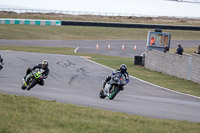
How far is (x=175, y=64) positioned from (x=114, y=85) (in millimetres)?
11600

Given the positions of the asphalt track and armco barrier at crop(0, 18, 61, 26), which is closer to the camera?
the asphalt track

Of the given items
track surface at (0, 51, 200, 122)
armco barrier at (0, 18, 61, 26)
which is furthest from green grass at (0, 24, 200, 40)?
track surface at (0, 51, 200, 122)

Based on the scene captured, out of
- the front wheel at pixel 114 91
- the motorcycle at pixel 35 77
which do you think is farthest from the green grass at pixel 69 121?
the motorcycle at pixel 35 77

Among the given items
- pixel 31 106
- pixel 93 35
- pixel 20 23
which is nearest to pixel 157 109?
pixel 31 106

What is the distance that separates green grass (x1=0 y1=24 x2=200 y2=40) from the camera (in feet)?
183

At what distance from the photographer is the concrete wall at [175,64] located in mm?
23672

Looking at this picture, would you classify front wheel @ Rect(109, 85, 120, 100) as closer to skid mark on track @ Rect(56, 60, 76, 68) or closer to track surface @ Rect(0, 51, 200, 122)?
track surface @ Rect(0, 51, 200, 122)

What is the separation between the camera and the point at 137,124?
10391 millimetres

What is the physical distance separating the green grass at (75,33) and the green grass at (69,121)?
41.8m

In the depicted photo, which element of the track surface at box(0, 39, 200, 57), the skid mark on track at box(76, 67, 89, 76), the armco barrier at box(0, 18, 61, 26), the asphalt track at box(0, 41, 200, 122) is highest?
the armco barrier at box(0, 18, 61, 26)

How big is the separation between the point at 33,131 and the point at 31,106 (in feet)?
11.6

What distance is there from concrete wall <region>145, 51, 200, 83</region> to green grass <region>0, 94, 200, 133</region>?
1298 centimetres

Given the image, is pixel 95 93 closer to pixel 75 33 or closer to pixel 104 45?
pixel 104 45

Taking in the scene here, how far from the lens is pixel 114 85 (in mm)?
15250
